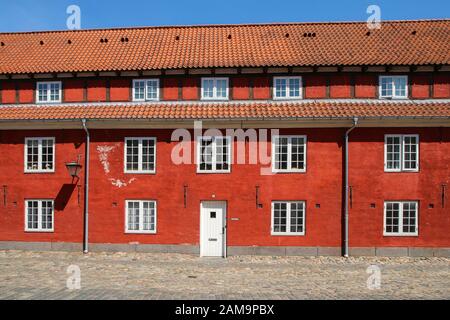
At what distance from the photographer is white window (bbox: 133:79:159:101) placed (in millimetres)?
20375

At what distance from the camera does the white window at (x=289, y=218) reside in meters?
18.8

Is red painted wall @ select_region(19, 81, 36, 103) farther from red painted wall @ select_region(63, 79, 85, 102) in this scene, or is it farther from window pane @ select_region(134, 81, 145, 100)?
window pane @ select_region(134, 81, 145, 100)

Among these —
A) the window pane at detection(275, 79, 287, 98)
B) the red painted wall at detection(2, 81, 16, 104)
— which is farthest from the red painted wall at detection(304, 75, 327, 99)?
the red painted wall at detection(2, 81, 16, 104)

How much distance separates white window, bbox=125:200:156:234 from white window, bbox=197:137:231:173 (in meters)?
2.63

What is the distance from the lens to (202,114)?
1894 centimetres

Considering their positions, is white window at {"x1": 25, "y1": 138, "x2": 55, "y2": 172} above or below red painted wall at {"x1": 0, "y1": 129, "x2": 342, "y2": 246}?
above

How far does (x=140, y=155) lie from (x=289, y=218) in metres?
6.70

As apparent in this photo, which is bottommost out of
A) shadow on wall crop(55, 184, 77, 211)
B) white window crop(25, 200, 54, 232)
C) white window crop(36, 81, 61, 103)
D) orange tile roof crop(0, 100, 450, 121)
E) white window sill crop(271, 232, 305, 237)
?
white window sill crop(271, 232, 305, 237)

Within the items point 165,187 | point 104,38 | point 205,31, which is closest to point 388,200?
point 165,187

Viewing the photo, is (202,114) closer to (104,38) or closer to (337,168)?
(337,168)

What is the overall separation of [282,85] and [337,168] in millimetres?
4295

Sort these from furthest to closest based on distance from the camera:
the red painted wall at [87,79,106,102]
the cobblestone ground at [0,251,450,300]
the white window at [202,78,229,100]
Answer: the red painted wall at [87,79,106,102]
the white window at [202,78,229,100]
the cobblestone ground at [0,251,450,300]

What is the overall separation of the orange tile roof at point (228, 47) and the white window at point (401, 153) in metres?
3.31

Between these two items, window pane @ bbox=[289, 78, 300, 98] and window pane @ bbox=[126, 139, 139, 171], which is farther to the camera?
window pane @ bbox=[289, 78, 300, 98]
